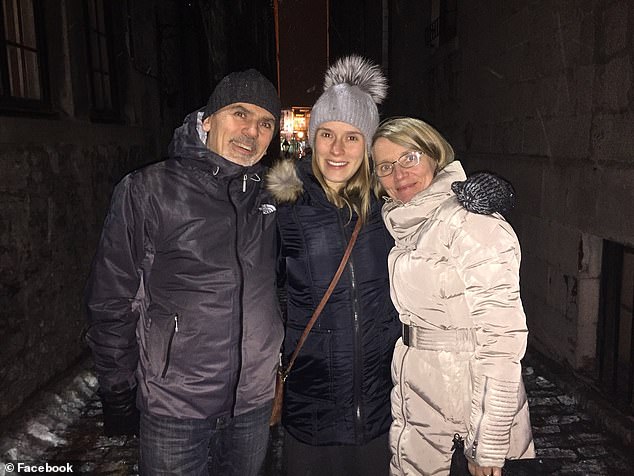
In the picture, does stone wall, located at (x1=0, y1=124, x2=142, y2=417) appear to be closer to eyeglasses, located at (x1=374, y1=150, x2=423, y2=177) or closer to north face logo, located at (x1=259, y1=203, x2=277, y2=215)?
north face logo, located at (x1=259, y1=203, x2=277, y2=215)

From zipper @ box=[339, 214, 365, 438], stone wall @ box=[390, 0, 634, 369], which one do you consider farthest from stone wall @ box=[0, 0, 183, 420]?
stone wall @ box=[390, 0, 634, 369]

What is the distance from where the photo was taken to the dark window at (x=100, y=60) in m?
6.46

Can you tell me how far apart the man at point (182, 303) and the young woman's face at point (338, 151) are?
1.68 ft

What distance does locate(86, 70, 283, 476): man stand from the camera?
231cm

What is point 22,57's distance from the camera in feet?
16.3

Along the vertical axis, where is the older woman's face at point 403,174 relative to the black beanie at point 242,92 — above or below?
below

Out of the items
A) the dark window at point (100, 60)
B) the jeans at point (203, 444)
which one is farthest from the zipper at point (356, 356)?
the dark window at point (100, 60)

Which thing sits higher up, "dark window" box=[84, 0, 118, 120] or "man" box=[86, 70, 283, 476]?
"dark window" box=[84, 0, 118, 120]

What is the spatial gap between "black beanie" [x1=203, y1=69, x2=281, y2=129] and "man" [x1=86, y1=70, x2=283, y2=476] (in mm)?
164

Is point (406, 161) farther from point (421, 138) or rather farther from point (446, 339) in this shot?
point (446, 339)

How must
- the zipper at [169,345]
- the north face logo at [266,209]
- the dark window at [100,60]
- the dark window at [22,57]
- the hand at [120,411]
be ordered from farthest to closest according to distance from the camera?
1. the dark window at [100,60]
2. the dark window at [22,57]
3. the north face logo at [266,209]
4. the hand at [120,411]
5. the zipper at [169,345]

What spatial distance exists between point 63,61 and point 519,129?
5.43 m

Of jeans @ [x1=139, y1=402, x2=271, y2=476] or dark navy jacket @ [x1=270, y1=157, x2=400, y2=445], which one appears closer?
jeans @ [x1=139, y1=402, x2=271, y2=476]

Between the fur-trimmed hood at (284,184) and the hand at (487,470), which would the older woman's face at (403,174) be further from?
the hand at (487,470)
